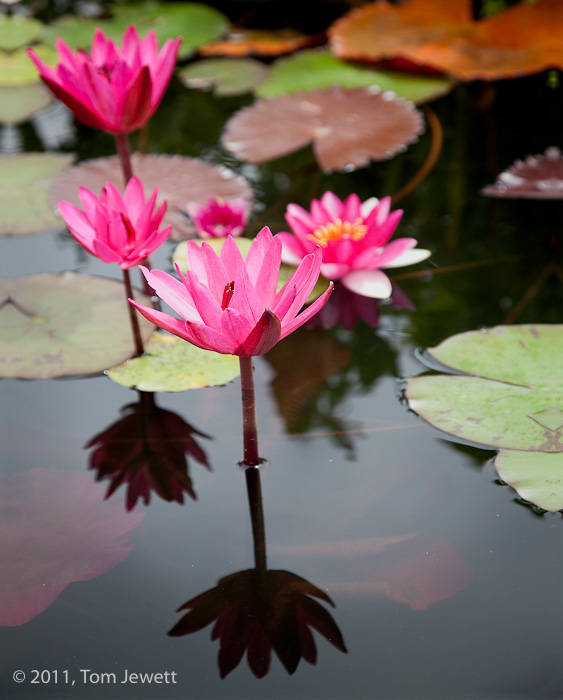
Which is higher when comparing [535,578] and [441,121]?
[441,121]

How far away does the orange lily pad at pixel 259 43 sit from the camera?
2729 mm

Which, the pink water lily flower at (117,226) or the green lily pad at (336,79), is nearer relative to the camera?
the pink water lily flower at (117,226)

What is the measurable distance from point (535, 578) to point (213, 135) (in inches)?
68.8

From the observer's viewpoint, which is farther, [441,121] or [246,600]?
[441,121]

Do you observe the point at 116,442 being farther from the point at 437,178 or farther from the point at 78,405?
the point at 437,178

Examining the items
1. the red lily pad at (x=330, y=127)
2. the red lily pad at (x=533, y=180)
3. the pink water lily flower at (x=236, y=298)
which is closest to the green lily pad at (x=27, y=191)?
the red lily pad at (x=330, y=127)

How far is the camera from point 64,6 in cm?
338

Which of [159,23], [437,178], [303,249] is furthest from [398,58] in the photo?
[303,249]

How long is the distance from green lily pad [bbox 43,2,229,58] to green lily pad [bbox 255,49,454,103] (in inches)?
17.0

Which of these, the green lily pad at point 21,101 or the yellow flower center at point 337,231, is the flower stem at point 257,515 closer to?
the yellow flower center at point 337,231

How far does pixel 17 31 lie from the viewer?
9.46ft

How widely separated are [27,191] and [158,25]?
131 cm

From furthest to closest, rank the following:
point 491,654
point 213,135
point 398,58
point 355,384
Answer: point 398,58 → point 213,135 → point 355,384 → point 491,654

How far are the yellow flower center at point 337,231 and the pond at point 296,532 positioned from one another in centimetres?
16
